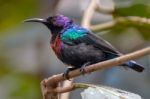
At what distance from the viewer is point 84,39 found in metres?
1.94

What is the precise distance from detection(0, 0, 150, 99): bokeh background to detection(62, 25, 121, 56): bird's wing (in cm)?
58

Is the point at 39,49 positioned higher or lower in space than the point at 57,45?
lower

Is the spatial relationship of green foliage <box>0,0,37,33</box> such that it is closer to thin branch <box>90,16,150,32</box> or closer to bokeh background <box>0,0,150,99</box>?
bokeh background <box>0,0,150,99</box>

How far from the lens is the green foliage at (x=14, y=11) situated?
289 centimetres

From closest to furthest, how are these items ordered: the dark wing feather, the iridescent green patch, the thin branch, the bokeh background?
the dark wing feather → the iridescent green patch → the thin branch → the bokeh background

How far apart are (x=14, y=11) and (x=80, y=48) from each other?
44.2 inches

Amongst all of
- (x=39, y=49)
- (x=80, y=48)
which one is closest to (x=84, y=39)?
(x=80, y=48)

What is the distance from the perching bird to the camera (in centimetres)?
185

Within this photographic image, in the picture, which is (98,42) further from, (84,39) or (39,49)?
(39,49)

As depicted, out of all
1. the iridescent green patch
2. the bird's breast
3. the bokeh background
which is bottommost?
the bokeh background

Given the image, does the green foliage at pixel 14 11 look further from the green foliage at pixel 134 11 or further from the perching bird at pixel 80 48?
the perching bird at pixel 80 48


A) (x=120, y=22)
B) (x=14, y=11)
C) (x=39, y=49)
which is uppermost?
(x=14, y=11)

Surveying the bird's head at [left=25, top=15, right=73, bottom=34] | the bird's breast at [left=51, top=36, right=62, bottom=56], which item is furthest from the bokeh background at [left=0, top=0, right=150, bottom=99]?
the bird's breast at [left=51, top=36, right=62, bottom=56]

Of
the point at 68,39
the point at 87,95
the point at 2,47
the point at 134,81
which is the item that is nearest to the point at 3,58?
the point at 2,47
